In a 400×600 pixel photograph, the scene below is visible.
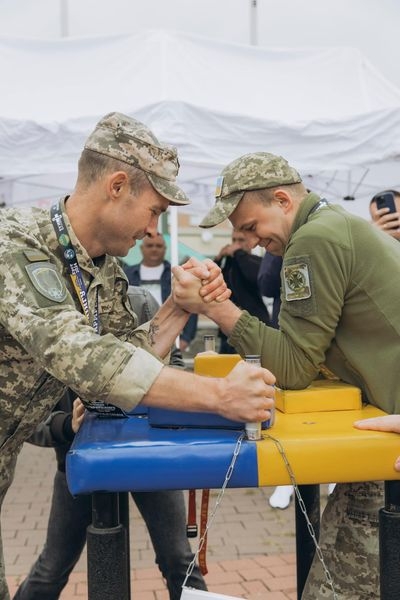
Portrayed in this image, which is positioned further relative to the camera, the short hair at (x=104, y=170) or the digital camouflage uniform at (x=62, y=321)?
the short hair at (x=104, y=170)

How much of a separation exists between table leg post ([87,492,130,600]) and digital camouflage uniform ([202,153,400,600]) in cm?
61

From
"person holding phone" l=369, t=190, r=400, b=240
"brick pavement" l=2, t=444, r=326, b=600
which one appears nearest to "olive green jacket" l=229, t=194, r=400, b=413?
"person holding phone" l=369, t=190, r=400, b=240

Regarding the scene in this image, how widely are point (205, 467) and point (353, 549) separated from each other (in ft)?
2.65

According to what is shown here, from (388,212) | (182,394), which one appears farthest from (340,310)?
(388,212)

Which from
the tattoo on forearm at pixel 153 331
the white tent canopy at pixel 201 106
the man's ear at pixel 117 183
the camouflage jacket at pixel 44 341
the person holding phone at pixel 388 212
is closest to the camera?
the camouflage jacket at pixel 44 341

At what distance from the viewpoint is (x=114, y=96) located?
246 inches

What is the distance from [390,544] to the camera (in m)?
1.70

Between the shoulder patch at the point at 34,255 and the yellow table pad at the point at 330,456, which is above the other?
the shoulder patch at the point at 34,255

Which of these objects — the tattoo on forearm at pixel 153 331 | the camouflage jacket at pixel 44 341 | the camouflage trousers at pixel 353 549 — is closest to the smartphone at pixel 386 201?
the tattoo on forearm at pixel 153 331

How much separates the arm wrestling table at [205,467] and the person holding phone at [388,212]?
1.84 meters

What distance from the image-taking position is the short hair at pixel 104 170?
1.94 meters

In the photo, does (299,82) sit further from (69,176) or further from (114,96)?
(69,176)

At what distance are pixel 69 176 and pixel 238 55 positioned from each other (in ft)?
7.92

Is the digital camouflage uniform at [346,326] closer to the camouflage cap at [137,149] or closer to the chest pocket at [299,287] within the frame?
the chest pocket at [299,287]
